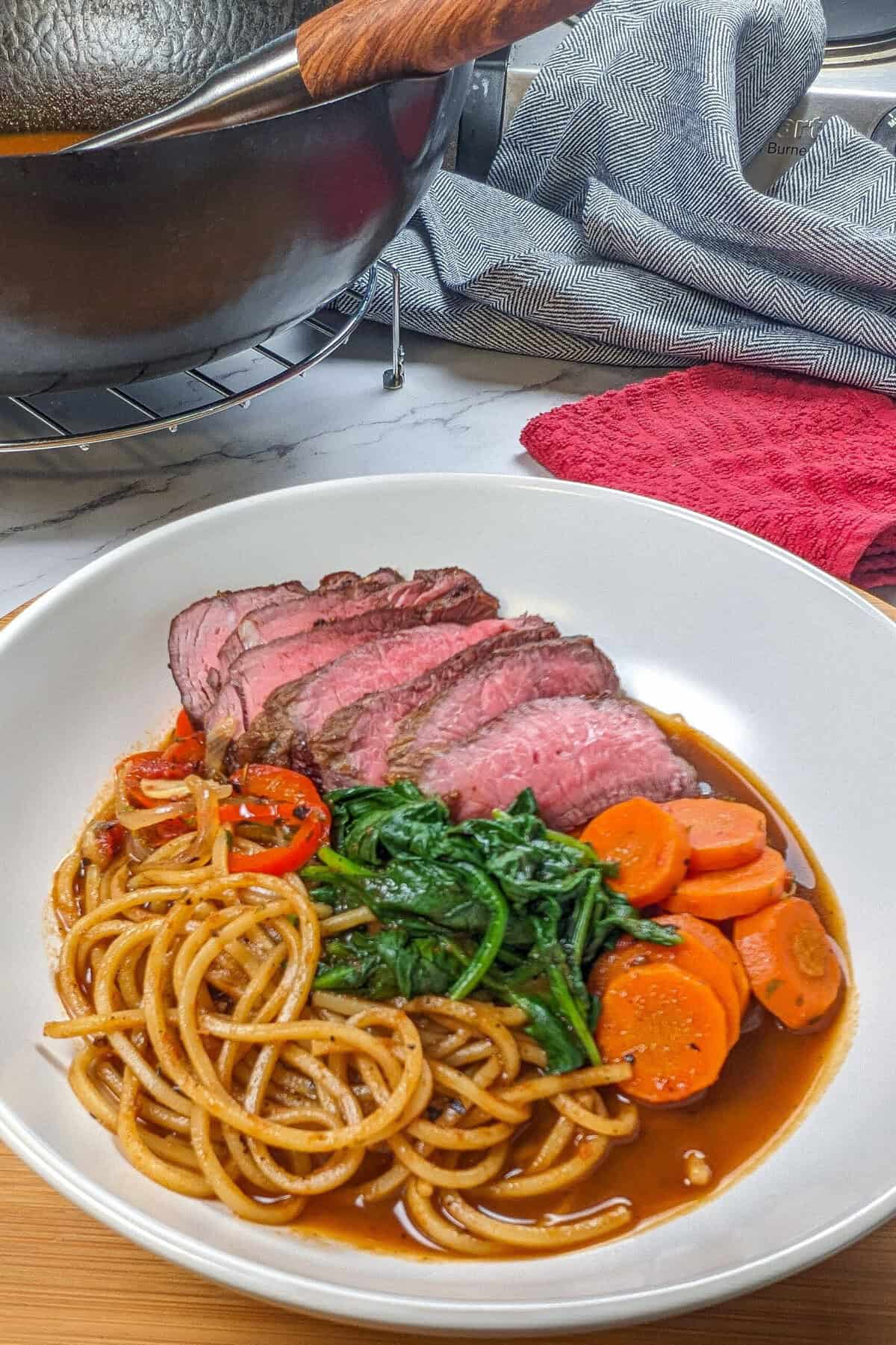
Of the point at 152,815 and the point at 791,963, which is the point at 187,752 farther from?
the point at 791,963

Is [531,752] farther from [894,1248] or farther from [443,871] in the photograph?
[894,1248]

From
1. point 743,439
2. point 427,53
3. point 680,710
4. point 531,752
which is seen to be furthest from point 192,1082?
point 743,439

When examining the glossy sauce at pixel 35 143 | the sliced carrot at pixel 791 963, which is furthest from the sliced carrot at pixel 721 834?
the glossy sauce at pixel 35 143

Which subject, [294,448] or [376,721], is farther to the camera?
[294,448]

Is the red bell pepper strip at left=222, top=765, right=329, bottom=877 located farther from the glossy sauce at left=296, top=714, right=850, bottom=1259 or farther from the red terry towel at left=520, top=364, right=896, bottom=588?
the red terry towel at left=520, top=364, right=896, bottom=588

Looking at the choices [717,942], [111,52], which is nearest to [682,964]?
[717,942]

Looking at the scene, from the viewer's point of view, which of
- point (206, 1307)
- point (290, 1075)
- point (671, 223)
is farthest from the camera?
point (671, 223)

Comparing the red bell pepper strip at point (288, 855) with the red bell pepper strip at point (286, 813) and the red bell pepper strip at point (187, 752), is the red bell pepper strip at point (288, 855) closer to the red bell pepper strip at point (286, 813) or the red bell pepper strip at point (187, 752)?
the red bell pepper strip at point (286, 813)
